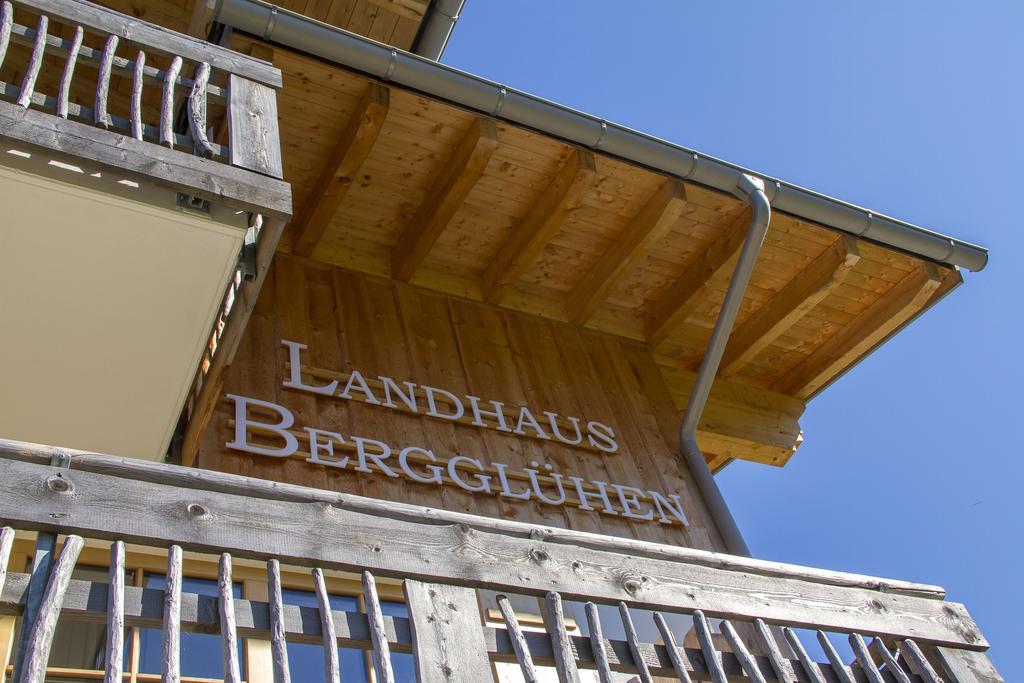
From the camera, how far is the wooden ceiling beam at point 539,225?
7777 millimetres

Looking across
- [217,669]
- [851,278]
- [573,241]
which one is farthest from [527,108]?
[217,669]

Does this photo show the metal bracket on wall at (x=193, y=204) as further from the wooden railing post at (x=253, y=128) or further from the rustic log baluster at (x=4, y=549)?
the rustic log baluster at (x=4, y=549)

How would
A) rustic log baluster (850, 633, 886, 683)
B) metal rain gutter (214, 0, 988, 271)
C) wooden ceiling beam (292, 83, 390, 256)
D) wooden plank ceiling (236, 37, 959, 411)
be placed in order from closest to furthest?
rustic log baluster (850, 633, 886, 683) < metal rain gutter (214, 0, 988, 271) < wooden ceiling beam (292, 83, 390, 256) < wooden plank ceiling (236, 37, 959, 411)

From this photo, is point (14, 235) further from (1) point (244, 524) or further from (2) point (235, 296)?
(1) point (244, 524)

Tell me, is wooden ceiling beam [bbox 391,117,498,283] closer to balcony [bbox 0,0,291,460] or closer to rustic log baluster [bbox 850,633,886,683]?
balcony [bbox 0,0,291,460]

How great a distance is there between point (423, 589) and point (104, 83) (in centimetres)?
299

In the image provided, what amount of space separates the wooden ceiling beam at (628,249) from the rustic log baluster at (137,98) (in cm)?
386

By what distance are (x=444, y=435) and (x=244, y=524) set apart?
3.93 meters

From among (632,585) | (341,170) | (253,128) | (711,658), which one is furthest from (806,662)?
(341,170)

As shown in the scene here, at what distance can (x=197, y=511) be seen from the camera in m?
3.46

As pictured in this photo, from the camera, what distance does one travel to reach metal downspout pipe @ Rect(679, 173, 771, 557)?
25.4ft

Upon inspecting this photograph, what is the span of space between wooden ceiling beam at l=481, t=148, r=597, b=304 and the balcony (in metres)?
2.51

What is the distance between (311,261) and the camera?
8234 millimetres

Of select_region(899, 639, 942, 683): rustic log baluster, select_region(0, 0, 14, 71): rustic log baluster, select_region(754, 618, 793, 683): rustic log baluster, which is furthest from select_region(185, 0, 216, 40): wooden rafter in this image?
select_region(899, 639, 942, 683): rustic log baluster
